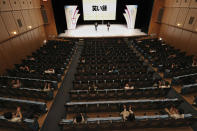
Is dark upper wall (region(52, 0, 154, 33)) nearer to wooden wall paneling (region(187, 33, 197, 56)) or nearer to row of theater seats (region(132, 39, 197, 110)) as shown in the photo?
wooden wall paneling (region(187, 33, 197, 56))

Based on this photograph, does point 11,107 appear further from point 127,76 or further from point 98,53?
point 98,53

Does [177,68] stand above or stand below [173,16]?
below

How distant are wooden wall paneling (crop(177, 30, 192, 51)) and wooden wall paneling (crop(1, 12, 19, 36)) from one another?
1543 centimetres

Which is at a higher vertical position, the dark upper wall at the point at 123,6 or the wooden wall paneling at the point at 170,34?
the dark upper wall at the point at 123,6

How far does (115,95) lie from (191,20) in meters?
10.7

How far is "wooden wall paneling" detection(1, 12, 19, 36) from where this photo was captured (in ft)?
28.9

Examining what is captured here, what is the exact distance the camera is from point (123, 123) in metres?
4.12

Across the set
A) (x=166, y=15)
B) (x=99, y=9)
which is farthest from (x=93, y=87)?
(x=99, y=9)

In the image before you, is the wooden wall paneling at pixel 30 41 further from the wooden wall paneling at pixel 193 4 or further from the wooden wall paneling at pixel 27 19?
the wooden wall paneling at pixel 193 4

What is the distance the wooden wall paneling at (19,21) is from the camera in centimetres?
1015

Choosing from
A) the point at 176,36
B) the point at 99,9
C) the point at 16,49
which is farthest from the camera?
the point at 99,9

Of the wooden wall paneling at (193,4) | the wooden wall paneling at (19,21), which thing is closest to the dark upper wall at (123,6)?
the wooden wall paneling at (193,4)

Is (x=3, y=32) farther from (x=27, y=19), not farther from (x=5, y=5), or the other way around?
(x=27, y=19)

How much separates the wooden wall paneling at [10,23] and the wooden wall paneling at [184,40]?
607 inches
